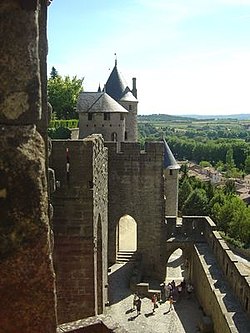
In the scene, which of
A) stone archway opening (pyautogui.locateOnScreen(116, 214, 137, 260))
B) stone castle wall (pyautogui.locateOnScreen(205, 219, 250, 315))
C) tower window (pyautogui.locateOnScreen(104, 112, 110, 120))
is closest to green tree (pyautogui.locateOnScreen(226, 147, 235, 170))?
stone archway opening (pyautogui.locateOnScreen(116, 214, 137, 260))

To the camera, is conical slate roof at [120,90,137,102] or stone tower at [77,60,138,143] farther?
conical slate roof at [120,90,137,102]

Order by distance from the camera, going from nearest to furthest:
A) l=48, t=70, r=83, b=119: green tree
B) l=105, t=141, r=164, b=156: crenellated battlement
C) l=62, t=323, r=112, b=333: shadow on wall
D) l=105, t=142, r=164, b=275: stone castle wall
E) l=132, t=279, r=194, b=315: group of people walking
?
1. l=62, t=323, r=112, b=333: shadow on wall
2. l=132, t=279, r=194, b=315: group of people walking
3. l=105, t=141, r=164, b=156: crenellated battlement
4. l=105, t=142, r=164, b=275: stone castle wall
5. l=48, t=70, r=83, b=119: green tree

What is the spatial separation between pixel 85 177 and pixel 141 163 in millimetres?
8952

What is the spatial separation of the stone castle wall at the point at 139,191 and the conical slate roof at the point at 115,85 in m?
12.9

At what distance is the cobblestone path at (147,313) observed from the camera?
52.5 feet

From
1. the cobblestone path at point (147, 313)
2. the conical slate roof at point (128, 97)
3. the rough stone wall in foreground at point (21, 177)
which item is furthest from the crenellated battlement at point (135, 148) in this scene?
the rough stone wall in foreground at point (21, 177)

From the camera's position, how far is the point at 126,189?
20031 mm

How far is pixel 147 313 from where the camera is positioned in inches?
669

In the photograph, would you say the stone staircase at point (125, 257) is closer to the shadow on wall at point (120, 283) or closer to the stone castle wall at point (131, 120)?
the shadow on wall at point (120, 283)

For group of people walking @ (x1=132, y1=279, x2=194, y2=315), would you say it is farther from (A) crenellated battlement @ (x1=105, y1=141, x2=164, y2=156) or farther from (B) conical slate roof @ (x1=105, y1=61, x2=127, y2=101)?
(B) conical slate roof @ (x1=105, y1=61, x2=127, y2=101)

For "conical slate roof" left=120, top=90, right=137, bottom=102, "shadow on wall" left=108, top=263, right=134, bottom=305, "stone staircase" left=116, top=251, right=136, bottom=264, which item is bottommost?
"shadow on wall" left=108, top=263, right=134, bottom=305

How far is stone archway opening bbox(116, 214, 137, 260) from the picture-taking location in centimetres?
2226

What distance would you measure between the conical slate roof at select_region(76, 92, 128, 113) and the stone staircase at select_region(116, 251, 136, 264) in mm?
7886

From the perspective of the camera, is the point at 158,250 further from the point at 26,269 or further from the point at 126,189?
the point at 26,269
